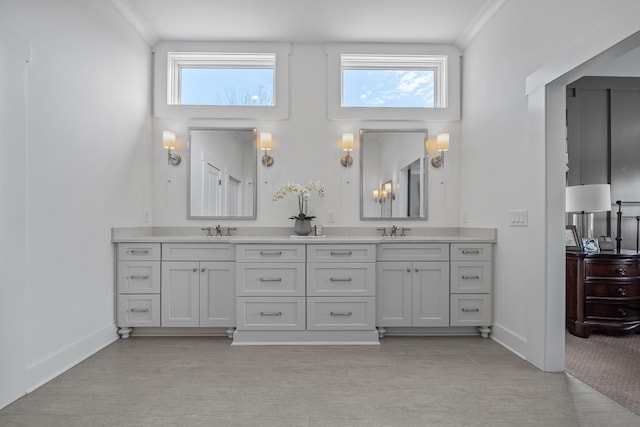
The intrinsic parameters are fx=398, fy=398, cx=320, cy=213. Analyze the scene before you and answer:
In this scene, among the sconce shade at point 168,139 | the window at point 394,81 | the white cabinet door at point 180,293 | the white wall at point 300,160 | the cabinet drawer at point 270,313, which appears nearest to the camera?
the cabinet drawer at point 270,313

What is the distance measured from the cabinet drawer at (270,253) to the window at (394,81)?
1.70m

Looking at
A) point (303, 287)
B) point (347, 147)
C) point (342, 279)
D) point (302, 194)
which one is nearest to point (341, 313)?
point (342, 279)

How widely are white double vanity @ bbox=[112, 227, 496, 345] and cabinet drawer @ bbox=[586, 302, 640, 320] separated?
92cm

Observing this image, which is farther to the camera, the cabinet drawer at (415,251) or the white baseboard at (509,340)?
the cabinet drawer at (415,251)

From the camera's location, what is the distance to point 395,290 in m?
3.49

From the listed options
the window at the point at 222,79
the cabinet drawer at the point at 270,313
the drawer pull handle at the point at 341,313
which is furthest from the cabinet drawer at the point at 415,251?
the window at the point at 222,79

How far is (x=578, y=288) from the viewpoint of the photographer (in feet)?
11.6

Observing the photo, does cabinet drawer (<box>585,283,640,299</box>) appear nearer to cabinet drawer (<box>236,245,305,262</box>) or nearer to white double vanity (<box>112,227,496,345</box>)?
white double vanity (<box>112,227,496,345</box>)

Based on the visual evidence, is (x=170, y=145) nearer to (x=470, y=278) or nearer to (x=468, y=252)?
(x=468, y=252)

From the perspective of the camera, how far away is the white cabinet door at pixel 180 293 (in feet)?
11.3

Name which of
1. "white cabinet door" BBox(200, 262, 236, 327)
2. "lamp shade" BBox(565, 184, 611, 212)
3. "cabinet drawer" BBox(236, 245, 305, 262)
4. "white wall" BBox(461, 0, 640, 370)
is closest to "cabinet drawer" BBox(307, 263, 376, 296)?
"cabinet drawer" BBox(236, 245, 305, 262)

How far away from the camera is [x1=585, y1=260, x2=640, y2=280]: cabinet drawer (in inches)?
136

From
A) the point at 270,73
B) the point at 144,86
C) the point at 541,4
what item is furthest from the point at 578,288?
the point at 144,86

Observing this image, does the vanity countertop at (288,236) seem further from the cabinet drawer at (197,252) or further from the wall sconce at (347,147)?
the wall sconce at (347,147)
